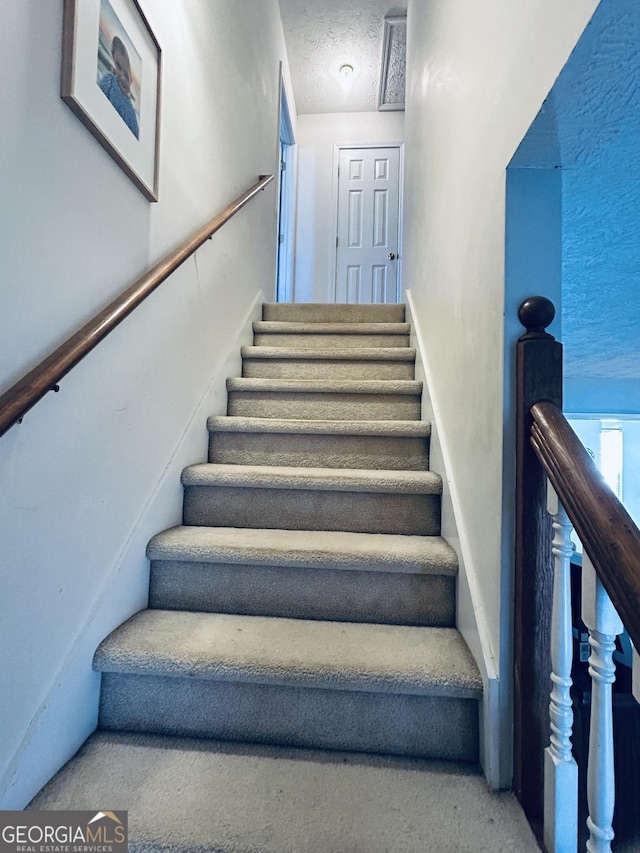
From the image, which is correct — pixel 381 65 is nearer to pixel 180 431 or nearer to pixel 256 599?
pixel 180 431

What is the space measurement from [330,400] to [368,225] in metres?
3.29

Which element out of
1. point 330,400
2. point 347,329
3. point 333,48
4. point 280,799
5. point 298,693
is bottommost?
point 280,799

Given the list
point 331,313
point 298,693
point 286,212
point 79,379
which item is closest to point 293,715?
point 298,693

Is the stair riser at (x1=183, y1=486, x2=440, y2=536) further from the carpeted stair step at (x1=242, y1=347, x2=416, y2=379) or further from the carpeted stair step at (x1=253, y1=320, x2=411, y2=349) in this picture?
the carpeted stair step at (x1=253, y1=320, x2=411, y2=349)

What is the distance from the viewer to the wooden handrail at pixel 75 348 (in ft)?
2.46

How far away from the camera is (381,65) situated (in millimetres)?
3791

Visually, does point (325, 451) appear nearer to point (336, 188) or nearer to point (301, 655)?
point (301, 655)

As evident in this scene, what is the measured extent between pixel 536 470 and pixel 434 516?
64 cm

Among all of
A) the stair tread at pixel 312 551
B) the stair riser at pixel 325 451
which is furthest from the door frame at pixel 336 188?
the stair tread at pixel 312 551

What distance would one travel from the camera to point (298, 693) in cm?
102

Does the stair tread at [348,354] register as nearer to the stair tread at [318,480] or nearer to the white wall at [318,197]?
the stair tread at [318,480]

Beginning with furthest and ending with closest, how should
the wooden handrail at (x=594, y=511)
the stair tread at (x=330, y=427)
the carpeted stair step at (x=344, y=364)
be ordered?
the carpeted stair step at (x=344, y=364), the stair tread at (x=330, y=427), the wooden handrail at (x=594, y=511)

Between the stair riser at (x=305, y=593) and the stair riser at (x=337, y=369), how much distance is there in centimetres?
115

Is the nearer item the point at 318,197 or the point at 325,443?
the point at 325,443
